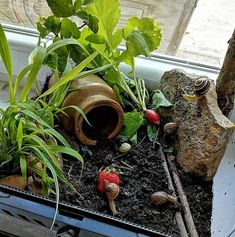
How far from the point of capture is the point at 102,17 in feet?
2.54

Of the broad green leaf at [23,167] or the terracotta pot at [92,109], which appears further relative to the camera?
the terracotta pot at [92,109]

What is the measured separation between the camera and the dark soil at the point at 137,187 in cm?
69

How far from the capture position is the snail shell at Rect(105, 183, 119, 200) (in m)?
0.68

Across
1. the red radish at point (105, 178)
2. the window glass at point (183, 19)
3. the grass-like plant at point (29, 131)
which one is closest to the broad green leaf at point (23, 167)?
the grass-like plant at point (29, 131)

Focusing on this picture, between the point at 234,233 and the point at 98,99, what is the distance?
0.36 m

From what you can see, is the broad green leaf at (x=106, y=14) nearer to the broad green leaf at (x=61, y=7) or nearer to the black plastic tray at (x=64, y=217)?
the broad green leaf at (x=61, y=7)

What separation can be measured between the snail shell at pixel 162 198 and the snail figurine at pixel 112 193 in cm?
7

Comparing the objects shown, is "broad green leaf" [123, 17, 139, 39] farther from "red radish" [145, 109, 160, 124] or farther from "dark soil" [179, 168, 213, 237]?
"dark soil" [179, 168, 213, 237]

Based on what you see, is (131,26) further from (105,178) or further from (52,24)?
(105,178)

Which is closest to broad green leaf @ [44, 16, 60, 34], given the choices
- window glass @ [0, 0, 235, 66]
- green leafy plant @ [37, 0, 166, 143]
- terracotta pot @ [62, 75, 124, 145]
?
green leafy plant @ [37, 0, 166, 143]

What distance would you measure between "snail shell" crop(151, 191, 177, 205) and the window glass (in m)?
0.47

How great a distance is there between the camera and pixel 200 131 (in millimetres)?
742

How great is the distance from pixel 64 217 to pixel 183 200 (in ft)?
0.94

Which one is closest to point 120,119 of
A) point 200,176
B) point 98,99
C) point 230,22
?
point 98,99
